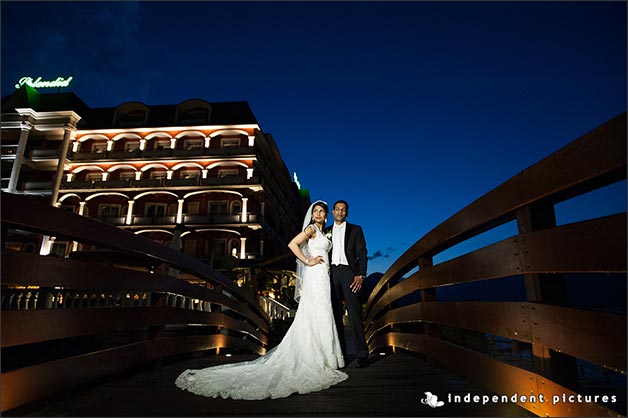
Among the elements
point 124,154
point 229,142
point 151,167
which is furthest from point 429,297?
point 124,154

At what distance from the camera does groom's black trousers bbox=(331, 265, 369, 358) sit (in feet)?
13.7

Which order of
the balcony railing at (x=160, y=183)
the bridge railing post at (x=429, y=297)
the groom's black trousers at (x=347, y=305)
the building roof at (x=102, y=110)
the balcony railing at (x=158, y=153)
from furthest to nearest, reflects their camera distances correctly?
the building roof at (x=102, y=110) → the balcony railing at (x=158, y=153) → the balcony railing at (x=160, y=183) → the groom's black trousers at (x=347, y=305) → the bridge railing post at (x=429, y=297)

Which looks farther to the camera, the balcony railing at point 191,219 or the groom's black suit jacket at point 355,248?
the balcony railing at point 191,219

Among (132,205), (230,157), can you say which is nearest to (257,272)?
(230,157)

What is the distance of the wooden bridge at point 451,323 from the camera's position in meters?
1.49

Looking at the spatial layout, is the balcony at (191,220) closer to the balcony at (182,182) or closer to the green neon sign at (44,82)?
the balcony at (182,182)

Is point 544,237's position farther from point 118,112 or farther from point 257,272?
point 118,112

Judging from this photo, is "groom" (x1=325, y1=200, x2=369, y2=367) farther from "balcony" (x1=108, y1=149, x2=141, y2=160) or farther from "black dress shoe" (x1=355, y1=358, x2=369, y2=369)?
"balcony" (x1=108, y1=149, x2=141, y2=160)

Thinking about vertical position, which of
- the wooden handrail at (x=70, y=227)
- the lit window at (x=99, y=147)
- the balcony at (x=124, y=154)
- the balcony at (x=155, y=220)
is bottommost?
the wooden handrail at (x=70, y=227)

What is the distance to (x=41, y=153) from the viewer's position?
2873 centimetres

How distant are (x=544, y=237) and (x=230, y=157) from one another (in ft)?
94.2

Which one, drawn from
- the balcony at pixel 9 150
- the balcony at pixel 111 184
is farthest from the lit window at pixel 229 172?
the balcony at pixel 9 150

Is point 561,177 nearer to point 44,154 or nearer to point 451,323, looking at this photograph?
point 451,323

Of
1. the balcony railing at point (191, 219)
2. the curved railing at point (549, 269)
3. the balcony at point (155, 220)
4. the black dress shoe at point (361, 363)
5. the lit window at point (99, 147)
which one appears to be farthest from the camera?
the lit window at point (99, 147)
